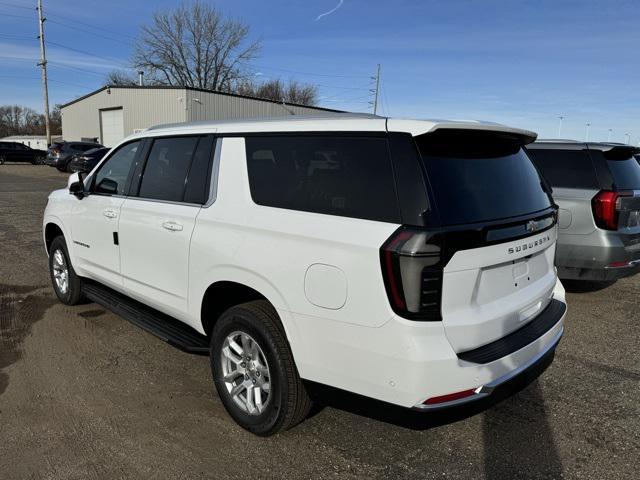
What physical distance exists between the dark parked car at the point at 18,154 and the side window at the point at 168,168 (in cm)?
3667

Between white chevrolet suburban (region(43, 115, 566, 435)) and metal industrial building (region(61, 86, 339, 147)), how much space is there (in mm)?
27049

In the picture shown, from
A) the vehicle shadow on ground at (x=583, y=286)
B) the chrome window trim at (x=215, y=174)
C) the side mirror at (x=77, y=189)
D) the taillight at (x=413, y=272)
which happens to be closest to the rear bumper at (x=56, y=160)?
the side mirror at (x=77, y=189)

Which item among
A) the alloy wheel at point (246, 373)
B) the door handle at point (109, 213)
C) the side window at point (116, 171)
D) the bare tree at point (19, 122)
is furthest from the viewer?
the bare tree at point (19, 122)

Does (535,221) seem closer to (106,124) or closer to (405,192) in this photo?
(405,192)

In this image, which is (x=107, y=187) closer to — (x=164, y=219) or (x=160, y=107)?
(x=164, y=219)

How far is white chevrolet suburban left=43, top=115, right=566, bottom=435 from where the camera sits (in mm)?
2203

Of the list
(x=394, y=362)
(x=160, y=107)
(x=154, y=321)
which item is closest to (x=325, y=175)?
(x=394, y=362)

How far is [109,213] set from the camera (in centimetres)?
406

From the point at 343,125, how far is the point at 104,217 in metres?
2.58

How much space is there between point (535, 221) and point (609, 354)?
7.63 feet

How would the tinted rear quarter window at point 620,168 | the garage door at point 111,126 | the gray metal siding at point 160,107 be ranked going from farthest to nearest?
the garage door at point 111,126
the gray metal siding at point 160,107
the tinted rear quarter window at point 620,168

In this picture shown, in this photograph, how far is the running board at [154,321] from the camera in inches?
131

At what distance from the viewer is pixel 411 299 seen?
2.16 m

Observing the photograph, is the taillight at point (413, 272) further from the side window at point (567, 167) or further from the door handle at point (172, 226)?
the side window at point (567, 167)
